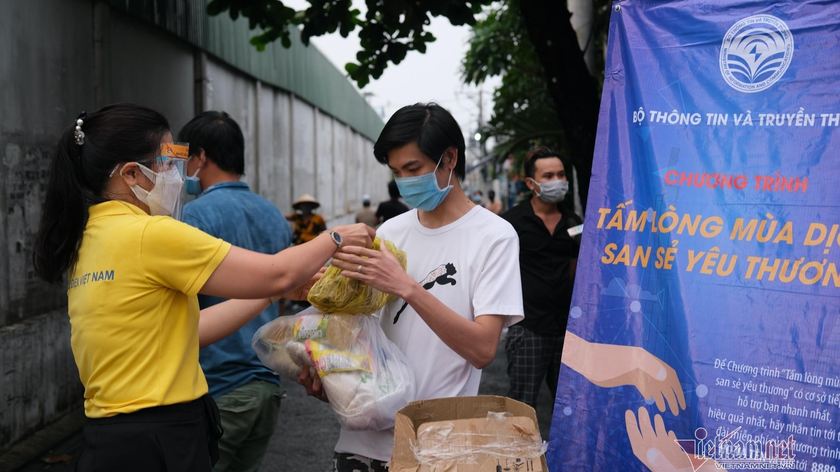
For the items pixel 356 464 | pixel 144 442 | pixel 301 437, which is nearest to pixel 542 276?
pixel 301 437

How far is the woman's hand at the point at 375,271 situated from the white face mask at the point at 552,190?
291 centimetres

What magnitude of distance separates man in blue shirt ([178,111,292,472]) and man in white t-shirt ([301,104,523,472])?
2.11ft

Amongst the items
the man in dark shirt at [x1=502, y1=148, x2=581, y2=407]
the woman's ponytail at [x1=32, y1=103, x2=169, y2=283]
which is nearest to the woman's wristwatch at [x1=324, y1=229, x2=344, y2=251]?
the woman's ponytail at [x1=32, y1=103, x2=169, y2=283]

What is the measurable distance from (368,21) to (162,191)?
488cm

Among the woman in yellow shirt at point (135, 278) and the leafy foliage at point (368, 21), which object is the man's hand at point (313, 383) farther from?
the leafy foliage at point (368, 21)

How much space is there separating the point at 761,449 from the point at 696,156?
3.13ft

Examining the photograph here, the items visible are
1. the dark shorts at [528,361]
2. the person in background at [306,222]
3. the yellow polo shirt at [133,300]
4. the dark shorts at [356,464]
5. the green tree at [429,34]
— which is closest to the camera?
the yellow polo shirt at [133,300]

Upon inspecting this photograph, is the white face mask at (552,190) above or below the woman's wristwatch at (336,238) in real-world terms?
above

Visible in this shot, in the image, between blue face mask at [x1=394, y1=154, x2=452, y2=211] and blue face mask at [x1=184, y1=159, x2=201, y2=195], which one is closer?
blue face mask at [x1=394, y1=154, x2=452, y2=211]

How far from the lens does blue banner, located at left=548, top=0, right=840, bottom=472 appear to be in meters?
2.44

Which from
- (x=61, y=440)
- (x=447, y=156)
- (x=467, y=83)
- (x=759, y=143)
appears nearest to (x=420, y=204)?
(x=447, y=156)

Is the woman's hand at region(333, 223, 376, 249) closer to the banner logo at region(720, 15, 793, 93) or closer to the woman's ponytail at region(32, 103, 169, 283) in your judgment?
the woman's ponytail at region(32, 103, 169, 283)

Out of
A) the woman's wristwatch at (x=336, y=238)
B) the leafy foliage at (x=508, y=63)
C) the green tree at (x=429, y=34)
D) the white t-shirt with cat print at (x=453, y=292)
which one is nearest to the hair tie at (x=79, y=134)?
the woman's wristwatch at (x=336, y=238)

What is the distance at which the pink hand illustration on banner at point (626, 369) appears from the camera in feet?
8.55
